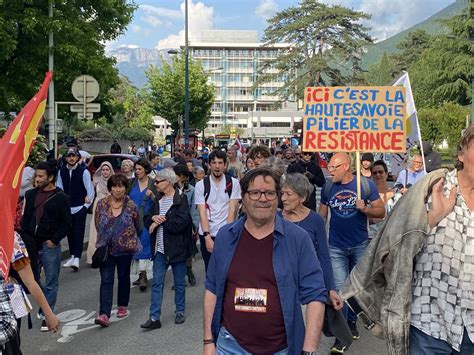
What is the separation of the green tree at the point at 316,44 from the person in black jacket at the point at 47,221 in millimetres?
44830

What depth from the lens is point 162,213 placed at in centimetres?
662

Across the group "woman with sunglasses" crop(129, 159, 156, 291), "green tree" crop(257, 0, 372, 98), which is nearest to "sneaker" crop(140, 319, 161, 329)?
"woman with sunglasses" crop(129, 159, 156, 291)

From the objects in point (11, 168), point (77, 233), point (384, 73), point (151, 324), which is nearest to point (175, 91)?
point (77, 233)

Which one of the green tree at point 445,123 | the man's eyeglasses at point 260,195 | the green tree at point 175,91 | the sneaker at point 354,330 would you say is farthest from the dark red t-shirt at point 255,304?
the green tree at point 445,123

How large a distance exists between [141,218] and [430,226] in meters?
4.43

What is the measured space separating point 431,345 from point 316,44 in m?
50.5

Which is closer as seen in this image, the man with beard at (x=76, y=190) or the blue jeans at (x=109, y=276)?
the blue jeans at (x=109, y=276)

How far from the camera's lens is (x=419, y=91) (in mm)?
65125

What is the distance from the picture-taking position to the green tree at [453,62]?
161 ft

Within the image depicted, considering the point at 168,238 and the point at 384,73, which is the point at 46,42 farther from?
the point at 384,73

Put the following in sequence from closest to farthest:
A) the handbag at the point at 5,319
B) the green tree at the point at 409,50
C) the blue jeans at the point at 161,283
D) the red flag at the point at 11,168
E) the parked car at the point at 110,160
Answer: the handbag at the point at 5,319 < the red flag at the point at 11,168 < the blue jeans at the point at 161,283 < the parked car at the point at 110,160 < the green tree at the point at 409,50

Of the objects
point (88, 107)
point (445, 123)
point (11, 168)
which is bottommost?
point (11, 168)

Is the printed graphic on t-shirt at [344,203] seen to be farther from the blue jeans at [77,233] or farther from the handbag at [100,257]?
the blue jeans at [77,233]

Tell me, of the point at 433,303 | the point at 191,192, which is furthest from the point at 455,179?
the point at 191,192
